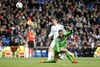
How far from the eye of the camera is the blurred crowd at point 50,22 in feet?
101

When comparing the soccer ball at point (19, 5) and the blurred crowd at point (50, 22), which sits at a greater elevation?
the soccer ball at point (19, 5)

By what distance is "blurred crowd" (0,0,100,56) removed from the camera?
30.7 metres

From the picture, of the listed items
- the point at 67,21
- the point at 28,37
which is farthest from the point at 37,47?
the point at 67,21

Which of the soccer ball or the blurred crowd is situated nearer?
the blurred crowd

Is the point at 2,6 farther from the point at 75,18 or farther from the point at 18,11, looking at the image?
the point at 75,18

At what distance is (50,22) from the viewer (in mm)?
32438

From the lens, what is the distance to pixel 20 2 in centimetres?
3406

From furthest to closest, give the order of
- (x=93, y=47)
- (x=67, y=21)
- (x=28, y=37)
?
(x=67, y=21)
(x=93, y=47)
(x=28, y=37)

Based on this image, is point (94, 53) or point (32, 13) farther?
point (32, 13)

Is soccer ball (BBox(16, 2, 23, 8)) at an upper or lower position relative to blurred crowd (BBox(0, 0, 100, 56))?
upper

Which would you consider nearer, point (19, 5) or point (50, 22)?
point (50, 22)

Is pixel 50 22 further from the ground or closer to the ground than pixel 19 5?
closer to the ground

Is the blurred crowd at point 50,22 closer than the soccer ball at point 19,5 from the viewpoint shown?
Yes

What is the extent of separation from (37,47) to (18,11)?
4.62 metres
